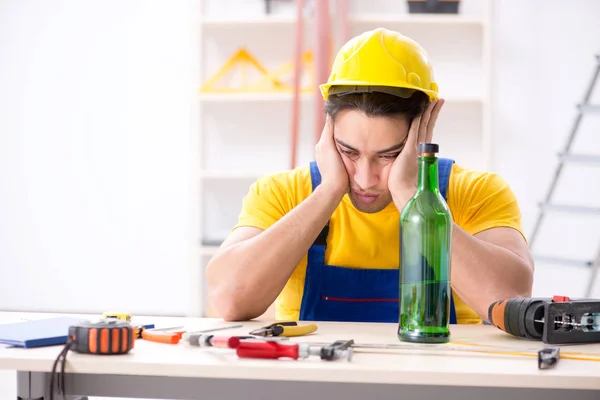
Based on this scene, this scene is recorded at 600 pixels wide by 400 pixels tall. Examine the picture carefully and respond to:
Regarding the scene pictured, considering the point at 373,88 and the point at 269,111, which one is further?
the point at 269,111

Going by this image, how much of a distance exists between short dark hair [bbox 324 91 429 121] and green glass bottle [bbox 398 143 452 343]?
0.47 metres

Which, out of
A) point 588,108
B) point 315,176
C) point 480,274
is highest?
point 588,108

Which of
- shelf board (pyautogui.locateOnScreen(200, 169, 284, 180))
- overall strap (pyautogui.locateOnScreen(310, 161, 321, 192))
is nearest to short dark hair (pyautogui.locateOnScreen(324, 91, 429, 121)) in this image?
overall strap (pyautogui.locateOnScreen(310, 161, 321, 192))

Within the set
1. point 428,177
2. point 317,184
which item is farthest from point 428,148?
point 317,184

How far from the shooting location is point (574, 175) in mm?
4508

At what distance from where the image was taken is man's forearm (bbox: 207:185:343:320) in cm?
171

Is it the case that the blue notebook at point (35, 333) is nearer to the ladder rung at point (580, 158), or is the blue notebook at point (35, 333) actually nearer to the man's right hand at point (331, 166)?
the man's right hand at point (331, 166)

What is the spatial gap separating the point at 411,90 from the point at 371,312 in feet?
1.64

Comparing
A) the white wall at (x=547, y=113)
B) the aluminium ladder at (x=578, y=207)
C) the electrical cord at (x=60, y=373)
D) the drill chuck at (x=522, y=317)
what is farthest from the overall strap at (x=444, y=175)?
the white wall at (x=547, y=113)

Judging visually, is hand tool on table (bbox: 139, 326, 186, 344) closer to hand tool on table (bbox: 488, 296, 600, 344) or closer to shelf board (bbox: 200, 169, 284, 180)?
hand tool on table (bbox: 488, 296, 600, 344)

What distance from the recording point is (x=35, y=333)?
4.12 feet

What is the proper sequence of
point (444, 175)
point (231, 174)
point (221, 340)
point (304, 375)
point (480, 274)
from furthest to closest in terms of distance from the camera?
point (231, 174)
point (444, 175)
point (480, 274)
point (221, 340)
point (304, 375)

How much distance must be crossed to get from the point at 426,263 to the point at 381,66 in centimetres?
64

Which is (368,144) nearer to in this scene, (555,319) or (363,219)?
(363,219)
